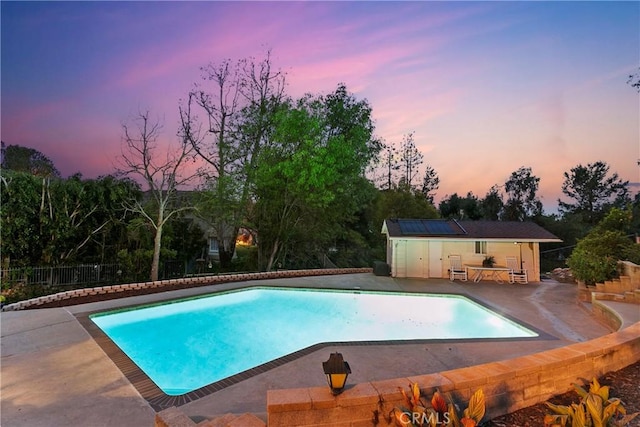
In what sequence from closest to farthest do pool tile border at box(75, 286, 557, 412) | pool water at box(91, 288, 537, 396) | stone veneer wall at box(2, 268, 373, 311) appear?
1. pool tile border at box(75, 286, 557, 412)
2. pool water at box(91, 288, 537, 396)
3. stone veneer wall at box(2, 268, 373, 311)

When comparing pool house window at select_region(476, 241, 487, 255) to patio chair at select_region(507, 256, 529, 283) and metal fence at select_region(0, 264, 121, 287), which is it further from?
metal fence at select_region(0, 264, 121, 287)

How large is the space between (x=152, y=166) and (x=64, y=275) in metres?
3.92

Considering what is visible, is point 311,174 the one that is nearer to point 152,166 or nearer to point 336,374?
point 152,166

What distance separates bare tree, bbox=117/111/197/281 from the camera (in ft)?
33.3

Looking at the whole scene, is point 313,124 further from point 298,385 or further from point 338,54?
point 298,385

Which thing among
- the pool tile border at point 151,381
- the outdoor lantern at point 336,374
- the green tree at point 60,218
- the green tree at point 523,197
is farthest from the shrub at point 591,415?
the green tree at point 523,197

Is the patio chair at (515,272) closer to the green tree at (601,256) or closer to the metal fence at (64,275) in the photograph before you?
the green tree at (601,256)

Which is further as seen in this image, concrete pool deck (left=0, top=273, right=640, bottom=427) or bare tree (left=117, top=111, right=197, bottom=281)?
bare tree (left=117, top=111, right=197, bottom=281)

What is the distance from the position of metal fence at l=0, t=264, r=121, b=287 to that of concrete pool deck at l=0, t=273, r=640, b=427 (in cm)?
223

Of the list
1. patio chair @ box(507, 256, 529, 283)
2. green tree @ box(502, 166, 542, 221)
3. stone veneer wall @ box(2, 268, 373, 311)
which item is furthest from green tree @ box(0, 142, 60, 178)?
green tree @ box(502, 166, 542, 221)

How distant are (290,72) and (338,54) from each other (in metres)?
5.06

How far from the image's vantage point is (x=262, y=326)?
757 cm

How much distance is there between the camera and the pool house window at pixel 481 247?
40.5ft

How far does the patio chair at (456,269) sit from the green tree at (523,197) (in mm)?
15262
